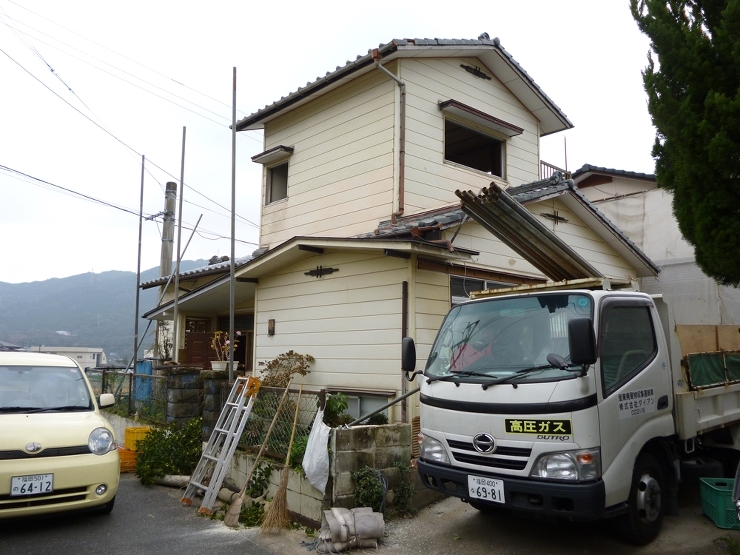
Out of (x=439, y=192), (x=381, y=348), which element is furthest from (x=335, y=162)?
(x=381, y=348)

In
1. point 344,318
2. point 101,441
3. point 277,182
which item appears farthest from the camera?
point 277,182

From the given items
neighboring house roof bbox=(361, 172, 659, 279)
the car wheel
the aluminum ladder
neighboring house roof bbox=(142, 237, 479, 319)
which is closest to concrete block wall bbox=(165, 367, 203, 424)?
the aluminum ladder

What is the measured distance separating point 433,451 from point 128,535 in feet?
11.3

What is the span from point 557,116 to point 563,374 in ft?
32.7

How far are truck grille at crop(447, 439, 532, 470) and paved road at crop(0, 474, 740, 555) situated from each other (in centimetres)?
100

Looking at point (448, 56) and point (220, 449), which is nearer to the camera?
point (220, 449)

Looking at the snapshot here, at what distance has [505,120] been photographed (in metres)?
12.2

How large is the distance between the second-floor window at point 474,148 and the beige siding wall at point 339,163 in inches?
67.6

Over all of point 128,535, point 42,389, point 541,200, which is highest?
point 541,200

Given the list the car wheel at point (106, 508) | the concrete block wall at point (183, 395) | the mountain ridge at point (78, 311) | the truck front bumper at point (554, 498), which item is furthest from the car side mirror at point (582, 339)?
the mountain ridge at point (78, 311)

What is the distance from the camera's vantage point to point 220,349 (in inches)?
501

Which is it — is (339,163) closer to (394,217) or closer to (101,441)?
(394,217)

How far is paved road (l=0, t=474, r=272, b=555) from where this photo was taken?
5379mm

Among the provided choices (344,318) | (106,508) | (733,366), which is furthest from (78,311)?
(733,366)
